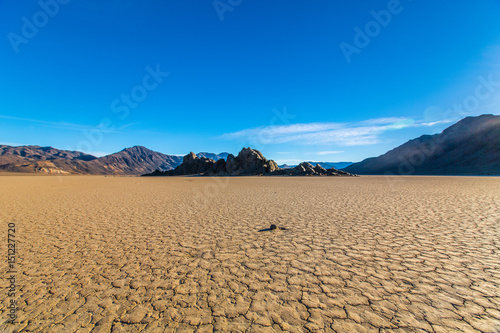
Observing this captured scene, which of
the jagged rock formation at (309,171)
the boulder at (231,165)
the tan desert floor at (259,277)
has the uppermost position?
the boulder at (231,165)

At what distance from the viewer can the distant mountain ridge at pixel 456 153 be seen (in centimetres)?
7062

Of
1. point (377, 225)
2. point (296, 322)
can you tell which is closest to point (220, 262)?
point (296, 322)

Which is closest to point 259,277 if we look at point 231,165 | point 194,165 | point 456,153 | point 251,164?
point 251,164

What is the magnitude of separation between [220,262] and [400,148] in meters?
159

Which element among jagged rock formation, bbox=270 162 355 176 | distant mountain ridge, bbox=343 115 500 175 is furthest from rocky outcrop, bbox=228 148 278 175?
distant mountain ridge, bbox=343 115 500 175

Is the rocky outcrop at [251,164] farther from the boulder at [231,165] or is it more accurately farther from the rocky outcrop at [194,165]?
the rocky outcrop at [194,165]

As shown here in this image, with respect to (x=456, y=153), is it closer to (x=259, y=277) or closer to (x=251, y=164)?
(x=251, y=164)

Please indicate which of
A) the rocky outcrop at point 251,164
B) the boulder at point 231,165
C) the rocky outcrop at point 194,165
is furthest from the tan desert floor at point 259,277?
the rocky outcrop at point 194,165

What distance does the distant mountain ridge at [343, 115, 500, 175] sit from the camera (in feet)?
232

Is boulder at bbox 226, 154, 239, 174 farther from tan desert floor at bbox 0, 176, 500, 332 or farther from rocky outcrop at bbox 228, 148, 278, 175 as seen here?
tan desert floor at bbox 0, 176, 500, 332

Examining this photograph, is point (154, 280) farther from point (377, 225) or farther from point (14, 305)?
point (377, 225)

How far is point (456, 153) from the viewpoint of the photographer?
86.2m

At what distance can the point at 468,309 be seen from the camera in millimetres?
3152

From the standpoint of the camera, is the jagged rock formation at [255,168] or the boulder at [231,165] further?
the boulder at [231,165]
